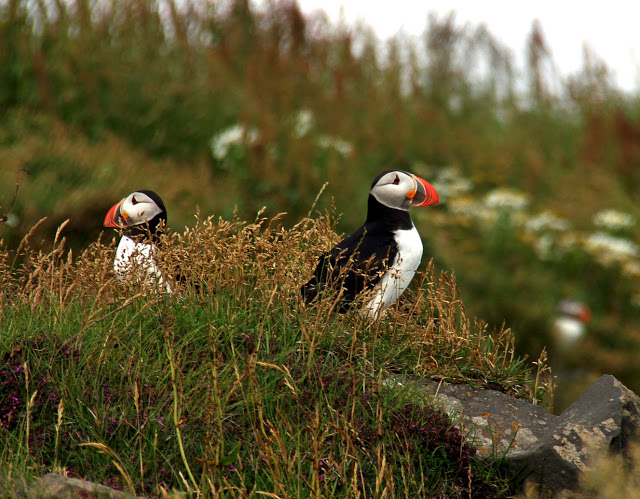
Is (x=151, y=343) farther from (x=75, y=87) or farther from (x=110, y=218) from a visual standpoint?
(x=75, y=87)

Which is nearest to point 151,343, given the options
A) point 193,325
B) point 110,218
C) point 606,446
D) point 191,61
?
point 193,325

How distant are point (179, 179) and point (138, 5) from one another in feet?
12.8

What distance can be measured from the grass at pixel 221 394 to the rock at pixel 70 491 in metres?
0.10

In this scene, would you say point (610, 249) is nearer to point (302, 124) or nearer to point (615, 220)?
point (615, 220)

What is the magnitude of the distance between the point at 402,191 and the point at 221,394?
181cm

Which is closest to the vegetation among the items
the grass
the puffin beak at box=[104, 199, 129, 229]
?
the grass

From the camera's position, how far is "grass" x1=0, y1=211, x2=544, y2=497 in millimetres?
3127

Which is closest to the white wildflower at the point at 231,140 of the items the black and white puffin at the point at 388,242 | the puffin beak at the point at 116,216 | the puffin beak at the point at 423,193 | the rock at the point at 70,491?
the puffin beak at the point at 116,216

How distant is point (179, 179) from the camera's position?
802 centimetres

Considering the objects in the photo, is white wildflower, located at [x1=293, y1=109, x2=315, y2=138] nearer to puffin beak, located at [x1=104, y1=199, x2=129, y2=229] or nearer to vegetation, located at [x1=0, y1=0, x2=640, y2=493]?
vegetation, located at [x1=0, y1=0, x2=640, y2=493]

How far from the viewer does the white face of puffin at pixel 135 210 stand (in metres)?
4.67

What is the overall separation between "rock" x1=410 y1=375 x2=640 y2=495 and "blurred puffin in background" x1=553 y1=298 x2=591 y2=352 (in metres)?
4.09

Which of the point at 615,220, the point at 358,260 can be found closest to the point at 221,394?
the point at 358,260

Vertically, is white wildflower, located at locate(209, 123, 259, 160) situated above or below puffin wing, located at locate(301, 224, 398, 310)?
below
